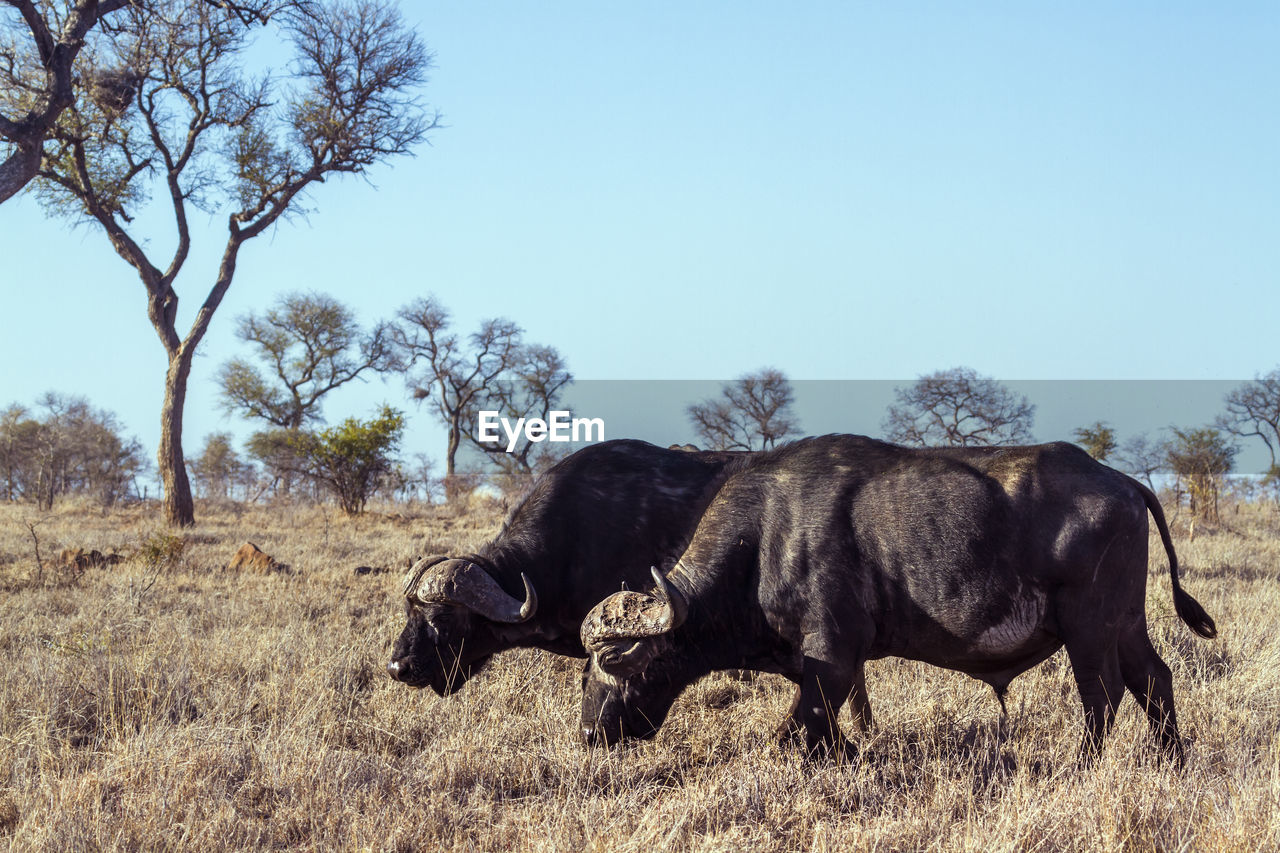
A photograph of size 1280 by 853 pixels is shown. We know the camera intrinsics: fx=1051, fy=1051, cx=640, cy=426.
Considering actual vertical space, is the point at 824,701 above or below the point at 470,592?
below

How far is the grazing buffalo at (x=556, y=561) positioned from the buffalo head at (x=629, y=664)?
2.60 ft

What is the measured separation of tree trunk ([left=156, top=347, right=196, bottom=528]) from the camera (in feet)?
59.5

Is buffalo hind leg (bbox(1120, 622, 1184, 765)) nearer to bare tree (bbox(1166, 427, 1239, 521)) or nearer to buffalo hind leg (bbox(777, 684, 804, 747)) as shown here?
buffalo hind leg (bbox(777, 684, 804, 747))

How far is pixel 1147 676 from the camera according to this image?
4.85 meters

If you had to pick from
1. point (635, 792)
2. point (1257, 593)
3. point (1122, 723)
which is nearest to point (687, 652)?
point (635, 792)

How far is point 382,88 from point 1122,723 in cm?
1974

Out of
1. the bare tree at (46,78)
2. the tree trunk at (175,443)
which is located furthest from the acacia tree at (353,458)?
the bare tree at (46,78)

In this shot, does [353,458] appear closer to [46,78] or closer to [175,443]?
[175,443]

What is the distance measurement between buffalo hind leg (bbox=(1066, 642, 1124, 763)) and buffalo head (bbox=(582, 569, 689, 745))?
5.71 feet

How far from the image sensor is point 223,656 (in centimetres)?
631

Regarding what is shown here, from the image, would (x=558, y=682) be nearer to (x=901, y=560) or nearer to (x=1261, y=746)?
(x=901, y=560)

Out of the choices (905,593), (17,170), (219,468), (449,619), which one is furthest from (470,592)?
(219,468)

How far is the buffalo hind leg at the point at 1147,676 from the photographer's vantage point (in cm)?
481

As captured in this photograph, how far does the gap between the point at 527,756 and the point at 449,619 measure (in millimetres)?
1142
